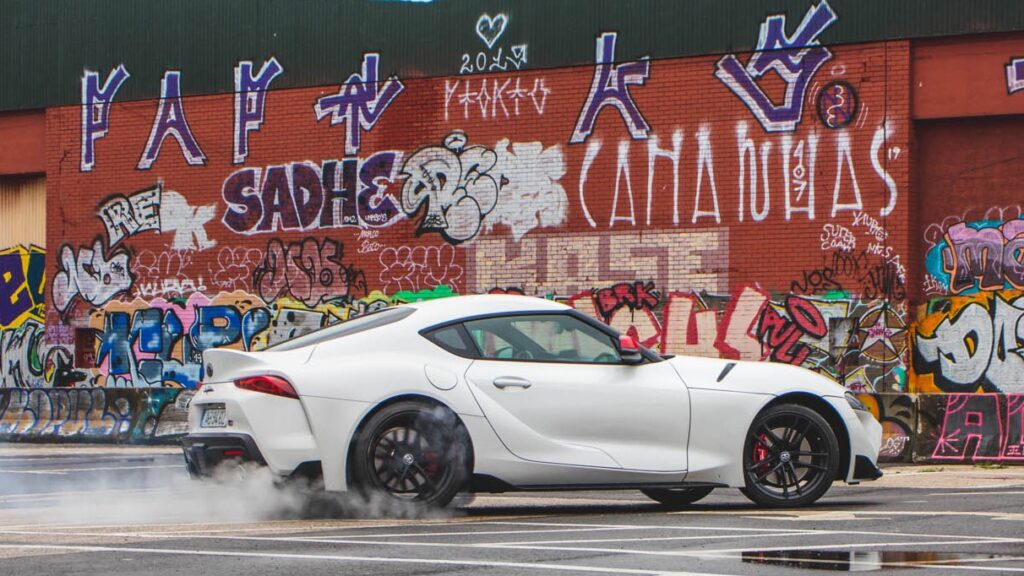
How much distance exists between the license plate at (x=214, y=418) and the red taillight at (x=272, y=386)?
24cm

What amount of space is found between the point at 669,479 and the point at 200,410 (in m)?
3.06

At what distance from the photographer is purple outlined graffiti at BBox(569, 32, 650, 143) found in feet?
75.5

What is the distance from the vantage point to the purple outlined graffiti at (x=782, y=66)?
2188cm

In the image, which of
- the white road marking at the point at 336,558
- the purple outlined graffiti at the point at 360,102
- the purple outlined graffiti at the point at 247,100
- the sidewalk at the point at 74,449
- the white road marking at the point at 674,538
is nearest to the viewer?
the white road marking at the point at 336,558

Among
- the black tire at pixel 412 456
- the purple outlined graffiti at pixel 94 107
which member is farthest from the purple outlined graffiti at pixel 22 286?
the black tire at pixel 412 456

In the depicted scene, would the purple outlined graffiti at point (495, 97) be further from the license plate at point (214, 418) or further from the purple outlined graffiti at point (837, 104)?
the license plate at point (214, 418)

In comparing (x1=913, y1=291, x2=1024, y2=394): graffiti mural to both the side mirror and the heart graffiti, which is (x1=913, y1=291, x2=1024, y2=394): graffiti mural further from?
the side mirror

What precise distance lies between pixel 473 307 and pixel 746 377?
6.17ft

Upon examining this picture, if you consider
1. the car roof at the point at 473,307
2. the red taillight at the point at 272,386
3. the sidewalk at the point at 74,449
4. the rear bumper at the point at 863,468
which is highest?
the car roof at the point at 473,307

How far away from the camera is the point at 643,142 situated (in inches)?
904

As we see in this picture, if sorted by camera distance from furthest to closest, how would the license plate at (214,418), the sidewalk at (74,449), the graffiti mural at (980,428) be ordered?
the sidewalk at (74,449) → the graffiti mural at (980,428) → the license plate at (214,418)

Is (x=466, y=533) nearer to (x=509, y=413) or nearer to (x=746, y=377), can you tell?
(x=509, y=413)

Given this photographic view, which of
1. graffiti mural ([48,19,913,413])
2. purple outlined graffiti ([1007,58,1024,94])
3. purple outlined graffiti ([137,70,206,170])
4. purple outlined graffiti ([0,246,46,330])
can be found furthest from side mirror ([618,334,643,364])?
purple outlined graffiti ([0,246,46,330])

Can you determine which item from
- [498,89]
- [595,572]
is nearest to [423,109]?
[498,89]
